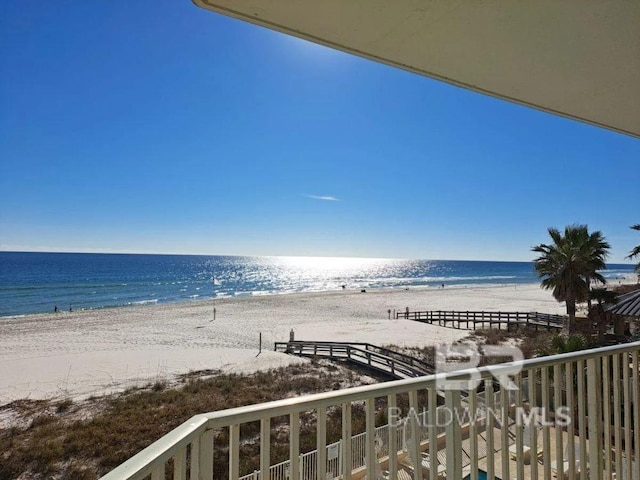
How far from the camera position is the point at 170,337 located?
15086 millimetres

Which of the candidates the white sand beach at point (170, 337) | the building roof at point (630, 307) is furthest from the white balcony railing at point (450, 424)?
the white sand beach at point (170, 337)

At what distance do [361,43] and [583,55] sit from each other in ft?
2.90

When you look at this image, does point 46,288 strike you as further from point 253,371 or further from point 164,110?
point 253,371

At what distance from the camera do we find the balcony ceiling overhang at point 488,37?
1.05 metres

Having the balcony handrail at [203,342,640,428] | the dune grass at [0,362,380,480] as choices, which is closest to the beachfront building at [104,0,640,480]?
the balcony handrail at [203,342,640,428]

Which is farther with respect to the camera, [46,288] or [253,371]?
[46,288]

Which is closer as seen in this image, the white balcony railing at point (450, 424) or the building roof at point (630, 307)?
the white balcony railing at point (450, 424)

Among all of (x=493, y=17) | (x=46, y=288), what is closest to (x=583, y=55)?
(x=493, y=17)

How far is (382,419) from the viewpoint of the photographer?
5.98 meters

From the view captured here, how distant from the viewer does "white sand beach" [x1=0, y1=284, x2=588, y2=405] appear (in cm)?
991

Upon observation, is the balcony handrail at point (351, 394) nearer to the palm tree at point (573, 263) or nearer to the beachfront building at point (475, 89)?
the beachfront building at point (475, 89)

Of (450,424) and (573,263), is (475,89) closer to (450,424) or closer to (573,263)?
(450,424)

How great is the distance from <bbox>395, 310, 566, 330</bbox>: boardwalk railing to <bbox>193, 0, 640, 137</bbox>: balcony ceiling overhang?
50.0 feet

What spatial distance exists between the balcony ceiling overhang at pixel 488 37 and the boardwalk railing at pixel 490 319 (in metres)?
15.2
